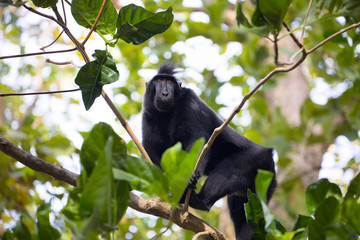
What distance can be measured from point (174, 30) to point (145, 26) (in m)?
5.36

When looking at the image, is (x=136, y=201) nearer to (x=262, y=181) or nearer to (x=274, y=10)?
(x=262, y=181)

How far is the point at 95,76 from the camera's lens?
8.34 ft

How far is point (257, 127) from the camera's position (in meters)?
7.60

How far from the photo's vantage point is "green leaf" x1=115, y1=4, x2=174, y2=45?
2.54 metres

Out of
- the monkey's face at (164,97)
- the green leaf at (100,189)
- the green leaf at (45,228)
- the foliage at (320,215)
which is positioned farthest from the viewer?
the monkey's face at (164,97)

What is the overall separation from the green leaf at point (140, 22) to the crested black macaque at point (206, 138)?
6.87 ft

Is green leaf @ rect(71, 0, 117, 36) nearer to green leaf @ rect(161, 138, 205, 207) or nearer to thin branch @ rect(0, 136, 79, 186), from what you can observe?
thin branch @ rect(0, 136, 79, 186)

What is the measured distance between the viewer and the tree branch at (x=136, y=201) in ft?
8.32

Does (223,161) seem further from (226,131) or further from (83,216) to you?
(83,216)

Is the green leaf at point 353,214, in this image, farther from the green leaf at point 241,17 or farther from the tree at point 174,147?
the green leaf at point 241,17

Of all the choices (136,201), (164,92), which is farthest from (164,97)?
(136,201)

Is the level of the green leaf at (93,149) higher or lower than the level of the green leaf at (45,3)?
lower

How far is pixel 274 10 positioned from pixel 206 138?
233 centimetres

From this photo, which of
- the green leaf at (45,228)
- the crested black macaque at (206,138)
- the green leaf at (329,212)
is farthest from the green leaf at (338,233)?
the crested black macaque at (206,138)
